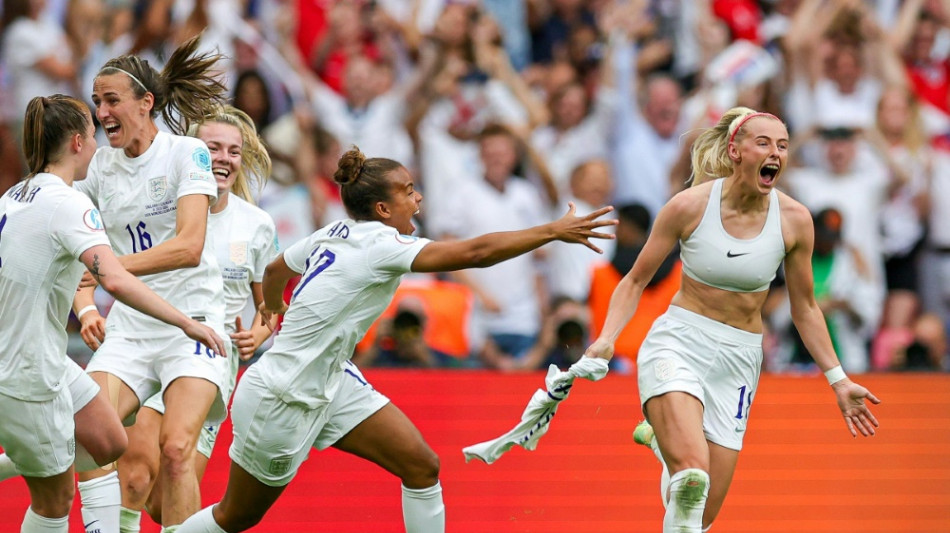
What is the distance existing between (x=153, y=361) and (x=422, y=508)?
1538 mm

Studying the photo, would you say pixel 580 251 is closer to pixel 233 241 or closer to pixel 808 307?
pixel 233 241

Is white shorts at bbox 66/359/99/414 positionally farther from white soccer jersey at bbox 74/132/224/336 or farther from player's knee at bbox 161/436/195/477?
white soccer jersey at bbox 74/132/224/336

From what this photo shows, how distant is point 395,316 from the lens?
9898 millimetres

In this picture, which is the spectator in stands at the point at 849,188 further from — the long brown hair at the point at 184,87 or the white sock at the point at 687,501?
the long brown hair at the point at 184,87

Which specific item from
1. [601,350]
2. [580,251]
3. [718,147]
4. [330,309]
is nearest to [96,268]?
[330,309]

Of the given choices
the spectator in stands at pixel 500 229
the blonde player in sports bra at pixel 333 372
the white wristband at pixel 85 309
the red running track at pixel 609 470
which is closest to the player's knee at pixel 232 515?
the blonde player in sports bra at pixel 333 372

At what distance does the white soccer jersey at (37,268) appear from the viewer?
556 cm

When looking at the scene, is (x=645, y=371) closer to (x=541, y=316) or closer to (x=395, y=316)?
(x=395, y=316)

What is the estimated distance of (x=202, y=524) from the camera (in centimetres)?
604

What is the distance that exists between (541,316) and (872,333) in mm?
2716

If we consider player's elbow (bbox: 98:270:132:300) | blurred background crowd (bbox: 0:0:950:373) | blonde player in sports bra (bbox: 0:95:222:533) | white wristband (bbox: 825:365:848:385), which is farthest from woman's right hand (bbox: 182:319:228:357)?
blurred background crowd (bbox: 0:0:950:373)

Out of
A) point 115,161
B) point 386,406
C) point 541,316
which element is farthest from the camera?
point 541,316

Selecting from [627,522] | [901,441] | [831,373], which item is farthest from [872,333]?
[831,373]

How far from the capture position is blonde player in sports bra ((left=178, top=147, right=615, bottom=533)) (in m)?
5.80
